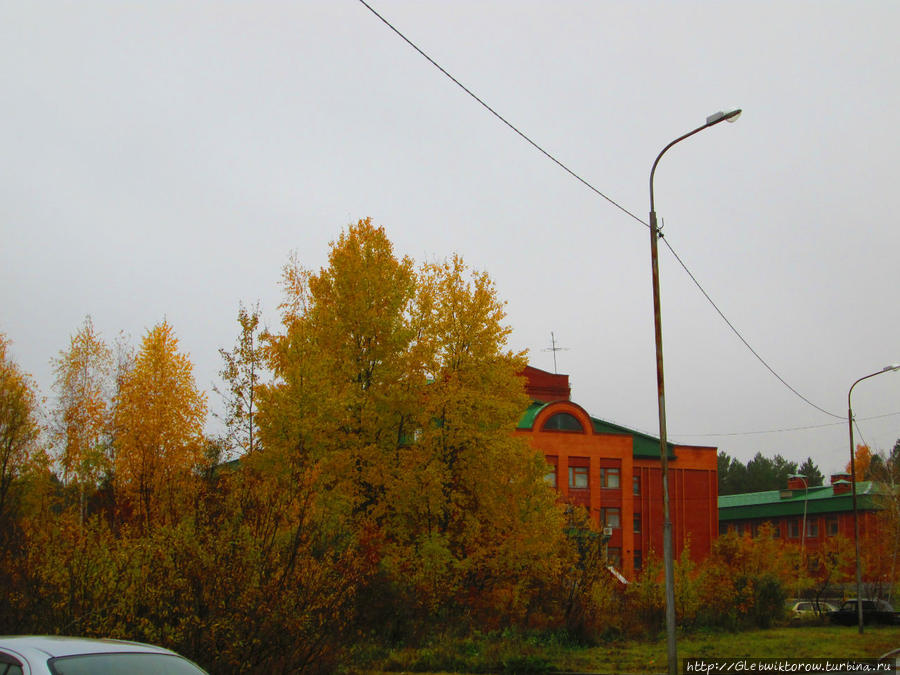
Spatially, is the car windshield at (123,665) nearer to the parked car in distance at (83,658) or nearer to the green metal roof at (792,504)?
the parked car in distance at (83,658)

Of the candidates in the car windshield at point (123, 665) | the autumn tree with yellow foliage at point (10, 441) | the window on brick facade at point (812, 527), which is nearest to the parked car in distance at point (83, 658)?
the car windshield at point (123, 665)

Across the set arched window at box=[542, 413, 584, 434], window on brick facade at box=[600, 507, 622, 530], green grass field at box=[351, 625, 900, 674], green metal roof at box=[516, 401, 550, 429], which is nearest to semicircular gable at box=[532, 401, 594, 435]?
arched window at box=[542, 413, 584, 434]

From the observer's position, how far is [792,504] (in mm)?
72188

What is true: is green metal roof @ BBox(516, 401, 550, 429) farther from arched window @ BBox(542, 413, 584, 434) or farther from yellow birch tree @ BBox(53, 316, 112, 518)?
yellow birch tree @ BBox(53, 316, 112, 518)

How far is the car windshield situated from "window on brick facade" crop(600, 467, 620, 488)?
53.4 m

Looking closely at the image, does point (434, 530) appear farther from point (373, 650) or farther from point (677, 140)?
point (677, 140)

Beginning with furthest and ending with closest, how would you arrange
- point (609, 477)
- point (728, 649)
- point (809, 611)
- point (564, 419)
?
point (609, 477) < point (564, 419) < point (809, 611) < point (728, 649)

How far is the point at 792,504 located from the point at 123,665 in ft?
247

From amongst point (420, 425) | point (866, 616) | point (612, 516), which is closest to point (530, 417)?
point (612, 516)

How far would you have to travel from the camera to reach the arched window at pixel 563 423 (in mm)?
56156

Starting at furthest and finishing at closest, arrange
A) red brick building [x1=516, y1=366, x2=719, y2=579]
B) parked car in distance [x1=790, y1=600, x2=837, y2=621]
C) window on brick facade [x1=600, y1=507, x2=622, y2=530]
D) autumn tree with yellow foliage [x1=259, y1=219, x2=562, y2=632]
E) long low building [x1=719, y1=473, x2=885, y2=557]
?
long low building [x1=719, y1=473, x2=885, y2=557] → window on brick facade [x1=600, y1=507, x2=622, y2=530] → red brick building [x1=516, y1=366, x2=719, y2=579] → parked car in distance [x1=790, y1=600, x2=837, y2=621] → autumn tree with yellow foliage [x1=259, y1=219, x2=562, y2=632]

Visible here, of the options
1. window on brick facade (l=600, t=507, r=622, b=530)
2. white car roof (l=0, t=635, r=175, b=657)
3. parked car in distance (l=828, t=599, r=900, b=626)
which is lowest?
parked car in distance (l=828, t=599, r=900, b=626)

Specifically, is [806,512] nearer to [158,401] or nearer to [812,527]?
[812,527]

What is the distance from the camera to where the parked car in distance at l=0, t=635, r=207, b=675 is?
18.2 ft
